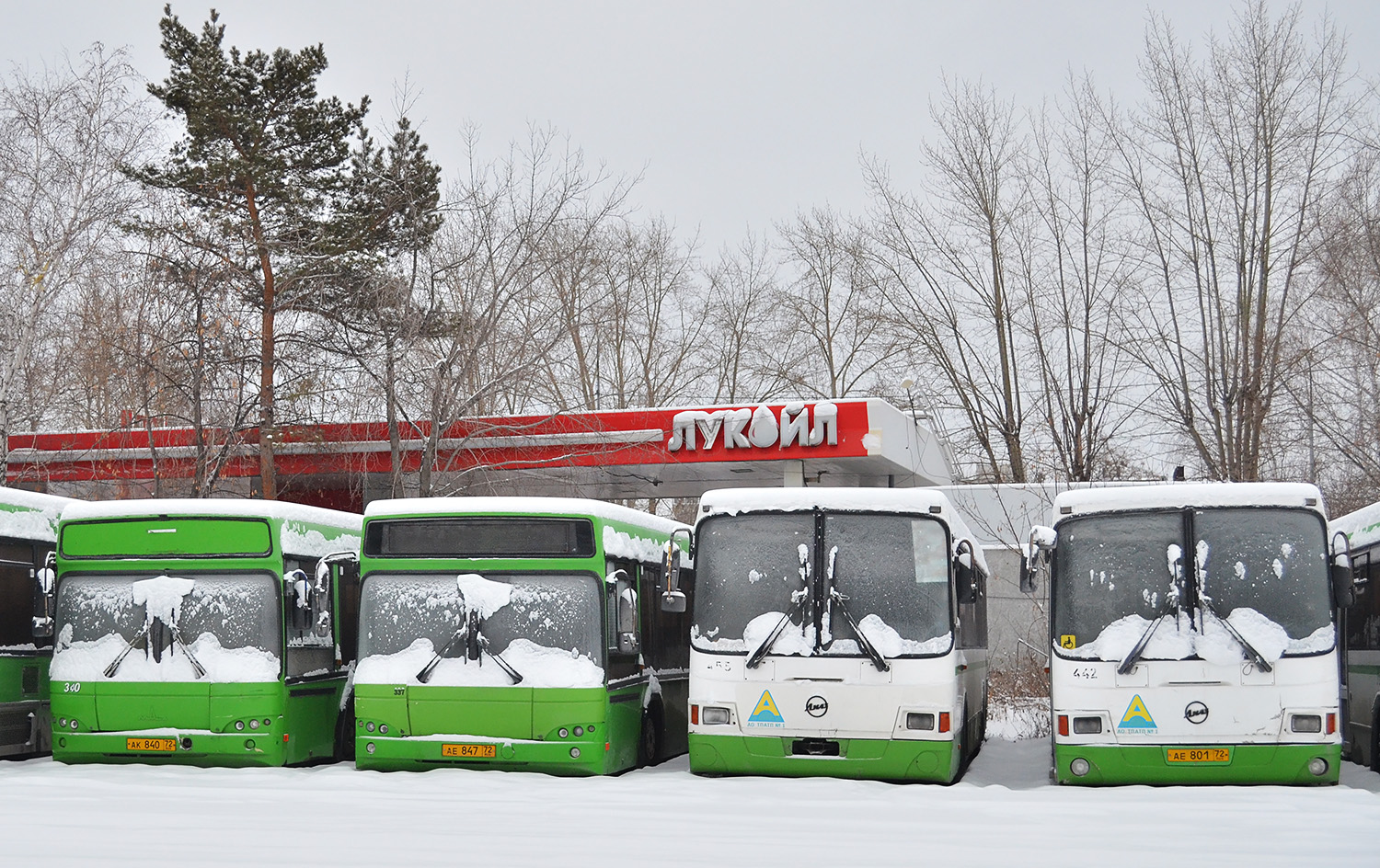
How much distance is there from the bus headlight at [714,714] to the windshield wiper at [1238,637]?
420cm

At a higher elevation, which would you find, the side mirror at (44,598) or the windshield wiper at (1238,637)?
the side mirror at (44,598)

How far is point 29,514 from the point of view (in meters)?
14.5

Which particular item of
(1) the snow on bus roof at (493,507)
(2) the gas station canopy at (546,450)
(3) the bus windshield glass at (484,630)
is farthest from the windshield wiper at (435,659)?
(2) the gas station canopy at (546,450)

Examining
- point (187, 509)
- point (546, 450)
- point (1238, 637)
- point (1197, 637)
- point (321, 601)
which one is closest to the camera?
point (1238, 637)

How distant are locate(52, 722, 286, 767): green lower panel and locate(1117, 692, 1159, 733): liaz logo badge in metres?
7.60

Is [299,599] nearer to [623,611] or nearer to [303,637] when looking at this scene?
[303,637]

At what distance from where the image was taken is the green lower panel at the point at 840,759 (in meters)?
12.5

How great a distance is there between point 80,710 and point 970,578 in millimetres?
8385

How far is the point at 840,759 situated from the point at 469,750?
10.9 feet

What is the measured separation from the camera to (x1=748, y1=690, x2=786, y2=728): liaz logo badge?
12.7 meters

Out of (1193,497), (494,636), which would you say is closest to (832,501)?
(1193,497)

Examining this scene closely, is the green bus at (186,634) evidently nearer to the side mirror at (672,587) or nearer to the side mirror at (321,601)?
the side mirror at (321,601)

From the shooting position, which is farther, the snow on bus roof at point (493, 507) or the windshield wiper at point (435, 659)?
the snow on bus roof at point (493, 507)

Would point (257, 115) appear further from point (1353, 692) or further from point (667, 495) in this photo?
point (1353, 692)
